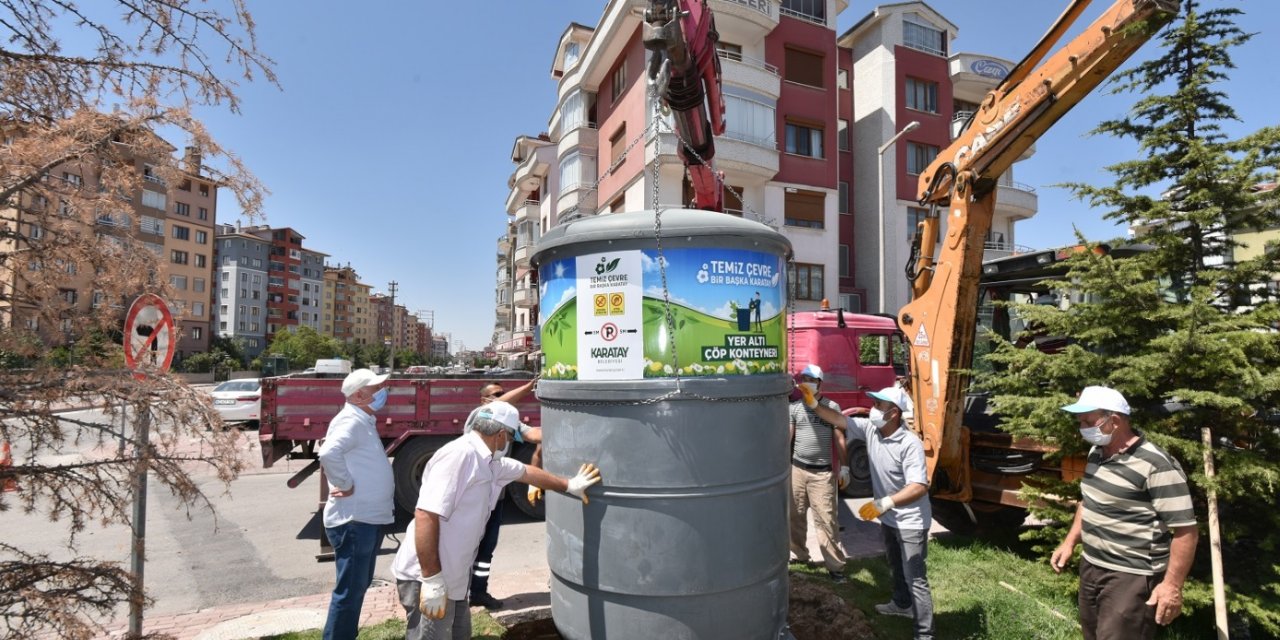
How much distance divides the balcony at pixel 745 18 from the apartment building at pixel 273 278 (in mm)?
62483

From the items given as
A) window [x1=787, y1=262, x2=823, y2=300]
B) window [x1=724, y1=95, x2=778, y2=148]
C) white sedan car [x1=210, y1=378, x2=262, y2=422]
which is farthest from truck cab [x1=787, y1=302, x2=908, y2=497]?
white sedan car [x1=210, y1=378, x2=262, y2=422]

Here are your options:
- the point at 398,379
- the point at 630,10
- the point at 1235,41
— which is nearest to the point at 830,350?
the point at 1235,41

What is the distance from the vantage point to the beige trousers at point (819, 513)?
216 inches

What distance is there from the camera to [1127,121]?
5.07m

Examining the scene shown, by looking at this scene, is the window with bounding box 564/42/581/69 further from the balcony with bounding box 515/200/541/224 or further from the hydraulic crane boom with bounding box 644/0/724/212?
the hydraulic crane boom with bounding box 644/0/724/212

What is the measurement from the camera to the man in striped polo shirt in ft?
10.4

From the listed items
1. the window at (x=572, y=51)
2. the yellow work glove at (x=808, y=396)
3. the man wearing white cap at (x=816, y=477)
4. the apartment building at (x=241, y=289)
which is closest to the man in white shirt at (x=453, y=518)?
the yellow work glove at (x=808, y=396)

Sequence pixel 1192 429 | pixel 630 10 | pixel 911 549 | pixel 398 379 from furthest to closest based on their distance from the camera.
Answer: pixel 630 10 < pixel 398 379 < pixel 1192 429 < pixel 911 549

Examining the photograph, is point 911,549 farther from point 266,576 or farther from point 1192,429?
point 266,576

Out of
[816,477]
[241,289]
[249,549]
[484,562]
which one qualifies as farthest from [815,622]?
[241,289]

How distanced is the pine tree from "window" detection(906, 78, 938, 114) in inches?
946

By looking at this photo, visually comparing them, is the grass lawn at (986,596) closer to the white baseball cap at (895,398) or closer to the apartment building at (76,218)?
the white baseball cap at (895,398)

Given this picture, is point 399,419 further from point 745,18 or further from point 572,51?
point 572,51

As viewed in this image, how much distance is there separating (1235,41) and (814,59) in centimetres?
2116
